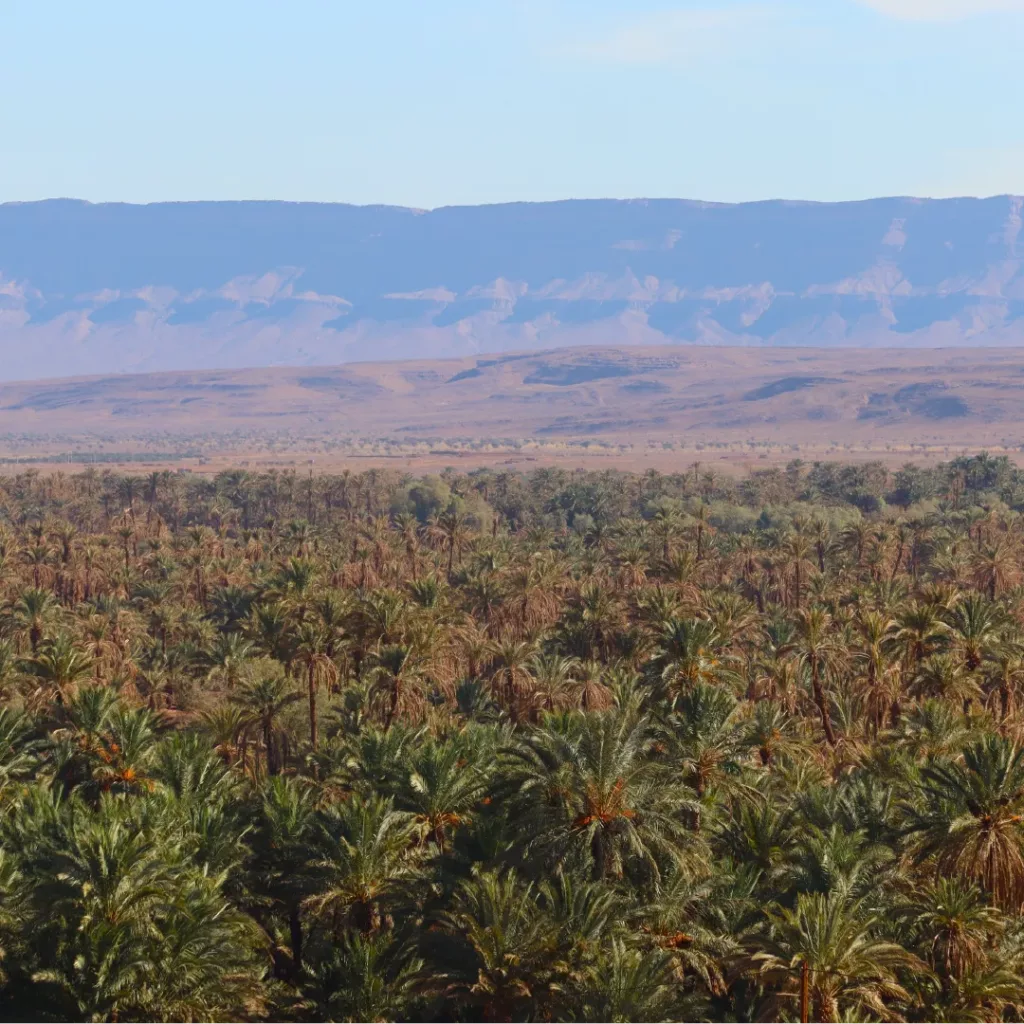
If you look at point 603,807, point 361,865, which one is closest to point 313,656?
point 361,865

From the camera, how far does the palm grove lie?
101 feet

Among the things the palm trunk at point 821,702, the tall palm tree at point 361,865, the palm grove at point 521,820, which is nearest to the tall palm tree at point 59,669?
the palm grove at point 521,820

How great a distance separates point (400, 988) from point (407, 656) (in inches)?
894

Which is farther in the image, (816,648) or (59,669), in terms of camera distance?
(816,648)

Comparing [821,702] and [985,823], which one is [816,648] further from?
[985,823]

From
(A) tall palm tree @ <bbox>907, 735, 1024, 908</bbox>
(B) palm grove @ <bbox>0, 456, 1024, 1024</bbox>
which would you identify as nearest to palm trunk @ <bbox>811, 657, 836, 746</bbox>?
(B) palm grove @ <bbox>0, 456, 1024, 1024</bbox>

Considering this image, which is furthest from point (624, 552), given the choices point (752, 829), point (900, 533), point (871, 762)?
point (752, 829)

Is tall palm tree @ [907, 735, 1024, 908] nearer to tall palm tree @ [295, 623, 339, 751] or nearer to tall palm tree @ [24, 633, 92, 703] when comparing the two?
tall palm tree @ [295, 623, 339, 751]

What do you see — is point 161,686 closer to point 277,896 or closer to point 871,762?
point 277,896

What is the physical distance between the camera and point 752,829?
126ft

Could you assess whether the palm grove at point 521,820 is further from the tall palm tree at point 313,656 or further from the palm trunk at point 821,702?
the palm trunk at point 821,702

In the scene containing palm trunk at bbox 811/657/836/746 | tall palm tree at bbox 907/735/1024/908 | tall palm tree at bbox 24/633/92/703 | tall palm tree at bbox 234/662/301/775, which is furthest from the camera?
palm trunk at bbox 811/657/836/746

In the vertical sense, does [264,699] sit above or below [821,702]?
above

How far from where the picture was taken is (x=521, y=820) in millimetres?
35062
